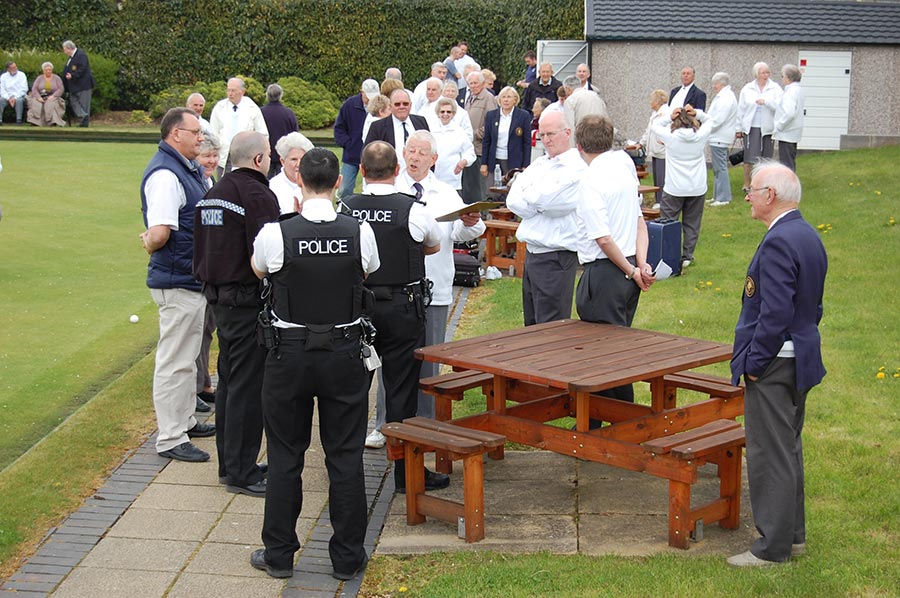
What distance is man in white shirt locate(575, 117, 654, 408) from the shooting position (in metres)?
6.91

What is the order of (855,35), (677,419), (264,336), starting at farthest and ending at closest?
(855,35)
(677,419)
(264,336)

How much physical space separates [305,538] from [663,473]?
74.3 inches

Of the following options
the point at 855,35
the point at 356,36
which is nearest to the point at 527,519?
the point at 855,35

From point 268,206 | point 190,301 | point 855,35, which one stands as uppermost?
point 855,35

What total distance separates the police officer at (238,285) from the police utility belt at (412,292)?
0.74 meters

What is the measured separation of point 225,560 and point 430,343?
6.53 ft

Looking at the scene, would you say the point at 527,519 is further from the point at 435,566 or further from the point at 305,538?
the point at 305,538

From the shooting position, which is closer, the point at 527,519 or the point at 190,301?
the point at 527,519

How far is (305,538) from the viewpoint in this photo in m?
5.89

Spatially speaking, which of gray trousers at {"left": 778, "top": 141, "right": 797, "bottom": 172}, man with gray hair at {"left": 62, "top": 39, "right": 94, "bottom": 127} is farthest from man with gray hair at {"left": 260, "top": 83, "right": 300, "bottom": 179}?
man with gray hair at {"left": 62, "top": 39, "right": 94, "bottom": 127}

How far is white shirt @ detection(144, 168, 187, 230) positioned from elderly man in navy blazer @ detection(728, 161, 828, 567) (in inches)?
133

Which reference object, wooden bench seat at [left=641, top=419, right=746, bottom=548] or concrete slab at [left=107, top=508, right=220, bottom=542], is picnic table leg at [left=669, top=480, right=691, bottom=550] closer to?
wooden bench seat at [left=641, top=419, right=746, bottom=548]

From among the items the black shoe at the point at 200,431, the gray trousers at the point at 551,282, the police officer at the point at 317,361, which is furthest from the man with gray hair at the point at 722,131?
the police officer at the point at 317,361

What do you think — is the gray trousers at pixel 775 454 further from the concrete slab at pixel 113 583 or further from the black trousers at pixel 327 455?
the concrete slab at pixel 113 583
